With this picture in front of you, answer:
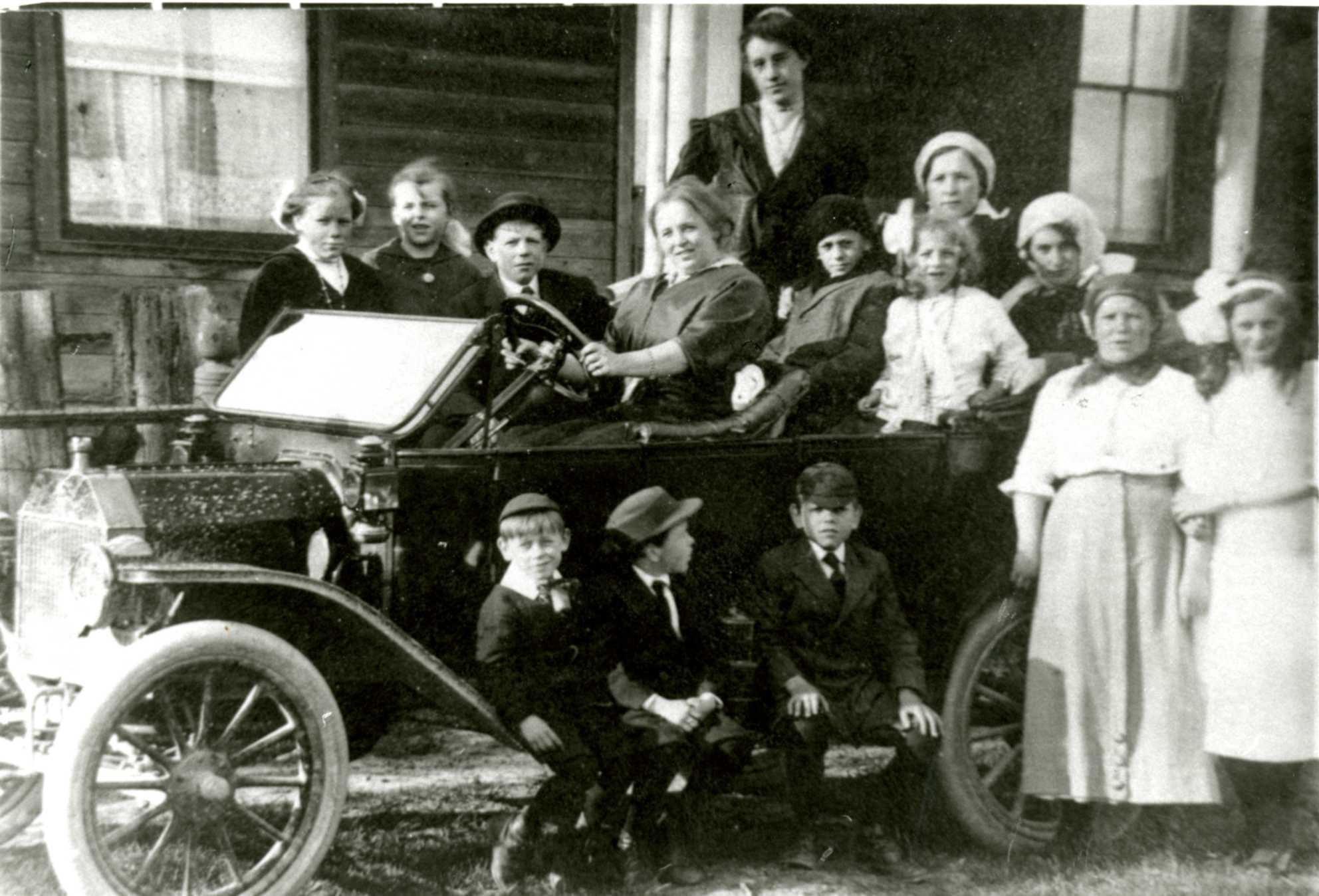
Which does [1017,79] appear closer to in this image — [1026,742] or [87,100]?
[1026,742]

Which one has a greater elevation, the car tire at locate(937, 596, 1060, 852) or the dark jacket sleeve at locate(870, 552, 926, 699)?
the dark jacket sleeve at locate(870, 552, 926, 699)

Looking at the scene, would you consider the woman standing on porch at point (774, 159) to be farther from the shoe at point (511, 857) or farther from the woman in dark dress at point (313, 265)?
the shoe at point (511, 857)

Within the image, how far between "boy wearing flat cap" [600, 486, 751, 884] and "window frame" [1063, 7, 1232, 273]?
1773 millimetres

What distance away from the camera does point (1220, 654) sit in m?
3.72

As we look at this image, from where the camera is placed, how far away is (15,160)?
3396 mm

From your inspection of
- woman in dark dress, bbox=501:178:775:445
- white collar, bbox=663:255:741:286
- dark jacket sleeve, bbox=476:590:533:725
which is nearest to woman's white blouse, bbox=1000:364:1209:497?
woman in dark dress, bbox=501:178:775:445

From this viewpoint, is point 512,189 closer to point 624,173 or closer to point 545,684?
point 624,173

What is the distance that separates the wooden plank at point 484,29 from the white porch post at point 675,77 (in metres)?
0.22

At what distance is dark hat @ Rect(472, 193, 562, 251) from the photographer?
3525 millimetres

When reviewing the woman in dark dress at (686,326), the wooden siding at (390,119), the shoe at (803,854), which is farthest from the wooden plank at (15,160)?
the shoe at (803,854)

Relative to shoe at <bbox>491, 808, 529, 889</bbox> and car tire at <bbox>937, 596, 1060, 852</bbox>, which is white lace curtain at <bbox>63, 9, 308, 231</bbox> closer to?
shoe at <bbox>491, 808, 529, 889</bbox>

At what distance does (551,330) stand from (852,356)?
0.98 metres

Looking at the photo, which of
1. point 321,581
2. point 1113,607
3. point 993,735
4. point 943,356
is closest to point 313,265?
point 321,581

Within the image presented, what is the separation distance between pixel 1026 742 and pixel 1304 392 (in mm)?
1387
